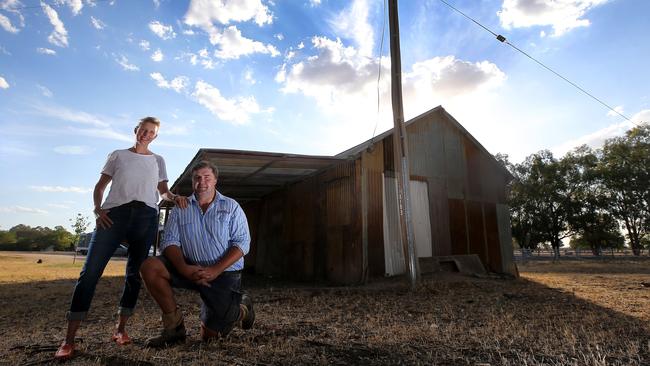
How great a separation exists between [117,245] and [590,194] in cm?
3531

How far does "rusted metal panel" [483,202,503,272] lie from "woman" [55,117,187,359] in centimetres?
1080

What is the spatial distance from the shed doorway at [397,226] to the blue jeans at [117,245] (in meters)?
6.71

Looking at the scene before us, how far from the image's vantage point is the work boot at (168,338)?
2733 mm

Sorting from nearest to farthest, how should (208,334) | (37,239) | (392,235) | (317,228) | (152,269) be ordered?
(152,269) < (208,334) < (392,235) < (317,228) < (37,239)

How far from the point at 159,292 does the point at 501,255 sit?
11.3 m

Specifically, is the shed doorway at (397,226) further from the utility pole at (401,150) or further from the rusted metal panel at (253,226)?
the rusted metal panel at (253,226)

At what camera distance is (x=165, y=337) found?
2760mm

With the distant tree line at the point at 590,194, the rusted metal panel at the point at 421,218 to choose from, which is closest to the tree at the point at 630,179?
the distant tree line at the point at 590,194

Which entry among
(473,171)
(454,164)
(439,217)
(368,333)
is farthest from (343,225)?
(368,333)

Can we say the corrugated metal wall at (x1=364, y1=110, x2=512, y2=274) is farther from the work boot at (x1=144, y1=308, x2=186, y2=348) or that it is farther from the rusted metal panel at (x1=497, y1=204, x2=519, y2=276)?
the work boot at (x1=144, y1=308, x2=186, y2=348)

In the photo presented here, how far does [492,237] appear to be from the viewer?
38.4 feet

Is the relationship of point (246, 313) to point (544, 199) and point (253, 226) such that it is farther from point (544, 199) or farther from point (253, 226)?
point (544, 199)

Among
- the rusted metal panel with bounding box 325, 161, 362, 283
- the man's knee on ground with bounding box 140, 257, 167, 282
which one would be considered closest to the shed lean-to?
the rusted metal panel with bounding box 325, 161, 362, 283

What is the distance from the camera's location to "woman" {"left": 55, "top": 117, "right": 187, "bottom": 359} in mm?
2725
